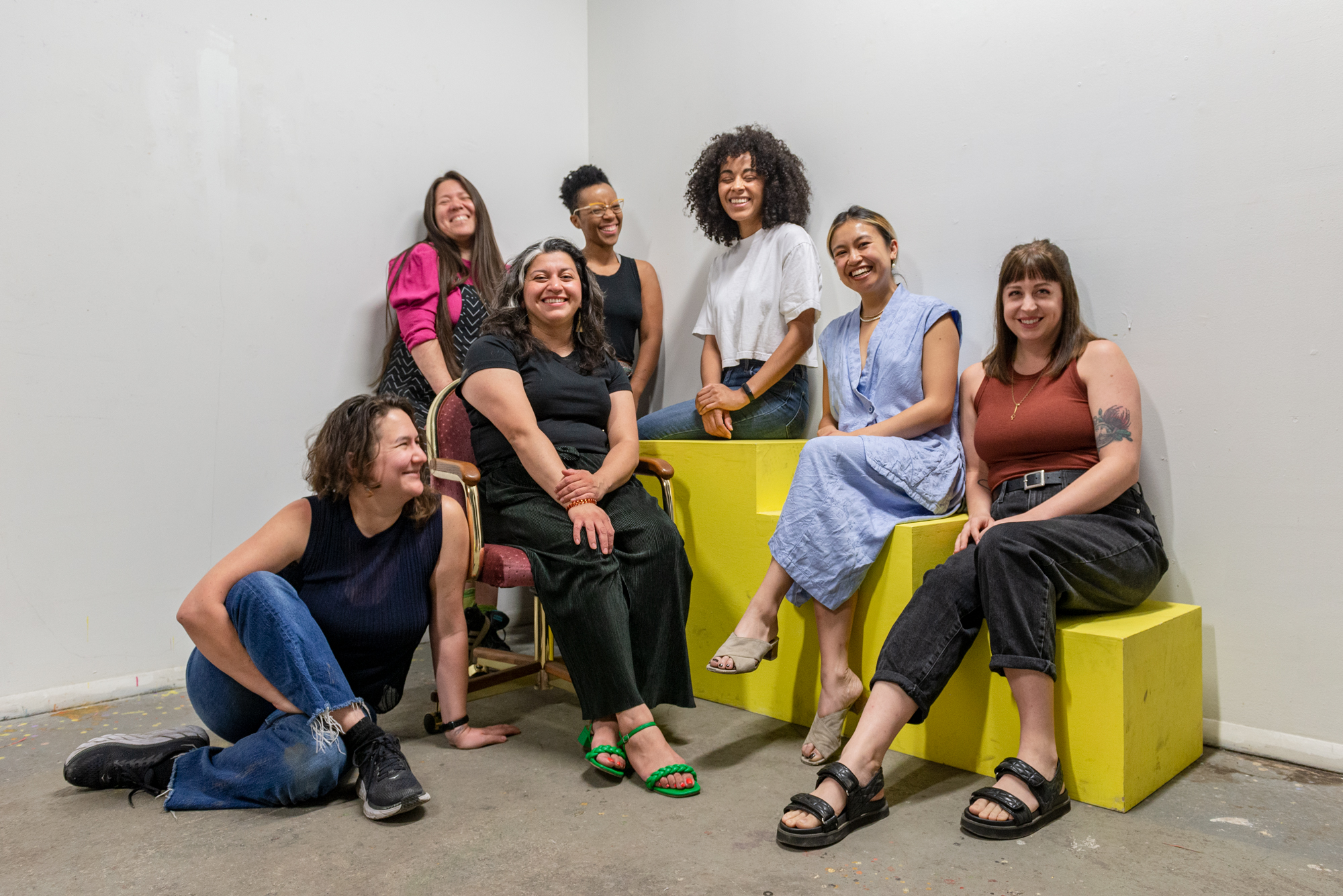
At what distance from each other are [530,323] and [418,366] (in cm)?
78

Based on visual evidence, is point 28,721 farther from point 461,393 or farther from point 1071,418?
point 1071,418

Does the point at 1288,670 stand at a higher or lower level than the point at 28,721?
higher

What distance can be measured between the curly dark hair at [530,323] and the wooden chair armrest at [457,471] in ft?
1.15

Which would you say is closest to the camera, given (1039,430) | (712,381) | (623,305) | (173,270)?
(1039,430)

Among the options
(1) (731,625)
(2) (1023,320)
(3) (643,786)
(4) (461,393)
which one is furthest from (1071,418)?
(4) (461,393)

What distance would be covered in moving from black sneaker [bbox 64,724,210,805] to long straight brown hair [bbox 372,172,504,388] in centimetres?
153

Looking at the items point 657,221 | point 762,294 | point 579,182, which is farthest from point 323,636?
point 657,221

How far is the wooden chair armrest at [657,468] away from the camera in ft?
8.58

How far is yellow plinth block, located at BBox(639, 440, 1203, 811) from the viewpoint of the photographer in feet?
6.20

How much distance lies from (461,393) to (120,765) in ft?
3.93

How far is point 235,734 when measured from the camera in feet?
6.52

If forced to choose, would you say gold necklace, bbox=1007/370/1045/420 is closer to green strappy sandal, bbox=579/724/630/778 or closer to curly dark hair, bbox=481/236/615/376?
curly dark hair, bbox=481/236/615/376

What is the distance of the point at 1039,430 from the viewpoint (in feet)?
7.16

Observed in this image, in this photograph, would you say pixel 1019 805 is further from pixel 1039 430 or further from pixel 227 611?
pixel 227 611
